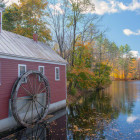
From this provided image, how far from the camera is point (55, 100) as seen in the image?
651 inches

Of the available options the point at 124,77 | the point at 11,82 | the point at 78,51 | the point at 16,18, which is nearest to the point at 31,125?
the point at 11,82

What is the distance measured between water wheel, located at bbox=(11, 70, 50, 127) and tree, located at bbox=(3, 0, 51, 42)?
A: 54.7 ft

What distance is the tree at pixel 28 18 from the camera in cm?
2844

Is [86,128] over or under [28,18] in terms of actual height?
under

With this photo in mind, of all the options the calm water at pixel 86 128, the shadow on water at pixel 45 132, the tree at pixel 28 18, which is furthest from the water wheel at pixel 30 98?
the tree at pixel 28 18

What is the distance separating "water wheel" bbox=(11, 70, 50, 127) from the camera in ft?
37.5

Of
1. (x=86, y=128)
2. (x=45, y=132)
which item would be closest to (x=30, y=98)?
(x=45, y=132)

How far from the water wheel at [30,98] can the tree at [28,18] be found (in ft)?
54.7

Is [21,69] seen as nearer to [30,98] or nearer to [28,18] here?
[30,98]

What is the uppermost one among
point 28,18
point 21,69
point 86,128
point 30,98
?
point 28,18

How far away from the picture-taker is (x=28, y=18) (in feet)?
94.1

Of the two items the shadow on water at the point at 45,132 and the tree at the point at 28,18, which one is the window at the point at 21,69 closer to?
the shadow on water at the point at 45,132

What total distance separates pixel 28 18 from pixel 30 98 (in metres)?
20.3

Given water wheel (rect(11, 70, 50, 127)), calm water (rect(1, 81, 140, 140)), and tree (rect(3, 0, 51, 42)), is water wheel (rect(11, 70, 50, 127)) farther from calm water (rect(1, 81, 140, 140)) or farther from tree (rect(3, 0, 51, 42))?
tree (rect(3, 0, 51, 42))
